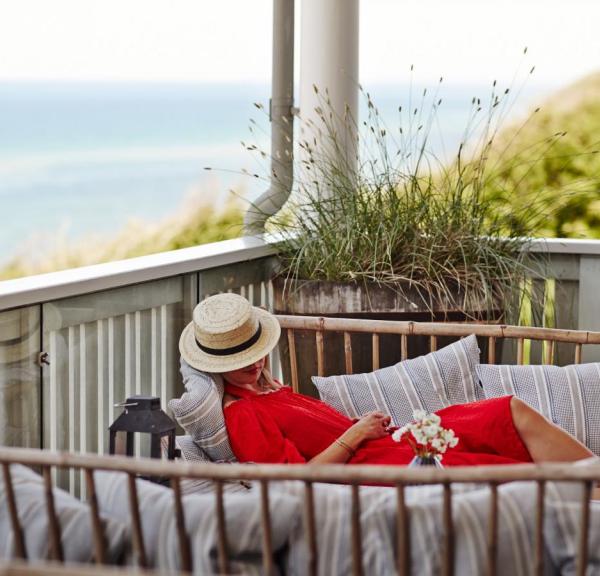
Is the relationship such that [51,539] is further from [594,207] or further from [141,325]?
[594,207]

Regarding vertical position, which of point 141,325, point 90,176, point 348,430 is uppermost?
point 90,176

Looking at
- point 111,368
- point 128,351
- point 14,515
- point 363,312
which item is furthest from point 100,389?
point 14,515

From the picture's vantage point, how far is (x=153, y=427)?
2502mm

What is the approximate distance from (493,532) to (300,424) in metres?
1.38

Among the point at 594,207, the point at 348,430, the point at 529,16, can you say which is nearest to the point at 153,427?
the point at 348,430

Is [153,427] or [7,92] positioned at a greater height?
[7,92]

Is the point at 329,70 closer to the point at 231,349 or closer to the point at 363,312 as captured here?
the point at 363,312

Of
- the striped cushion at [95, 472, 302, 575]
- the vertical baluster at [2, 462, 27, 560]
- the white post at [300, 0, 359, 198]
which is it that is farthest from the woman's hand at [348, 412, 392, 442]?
the white post at [300, 0, 359, 198]

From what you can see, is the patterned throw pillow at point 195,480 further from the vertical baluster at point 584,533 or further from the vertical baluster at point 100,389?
the vertical baluster at point 584,533

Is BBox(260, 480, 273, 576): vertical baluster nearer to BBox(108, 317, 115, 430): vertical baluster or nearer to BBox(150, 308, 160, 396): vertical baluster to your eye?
BBox(108, 317, 115, 430): vertical baluster

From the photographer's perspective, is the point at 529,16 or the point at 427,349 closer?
the point at 427,349

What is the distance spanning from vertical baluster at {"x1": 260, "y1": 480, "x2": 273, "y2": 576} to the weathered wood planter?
237 centimetres

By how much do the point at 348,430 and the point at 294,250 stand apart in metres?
1.58

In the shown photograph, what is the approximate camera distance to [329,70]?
15.6ft
